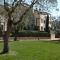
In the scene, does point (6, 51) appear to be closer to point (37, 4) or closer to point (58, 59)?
point (37, 4)

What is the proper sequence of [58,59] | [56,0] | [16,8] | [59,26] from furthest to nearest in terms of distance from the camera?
[59,26], [16,8], [56,0], [58,59]

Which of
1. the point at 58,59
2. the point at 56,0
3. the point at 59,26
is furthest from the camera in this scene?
the point at 59,26

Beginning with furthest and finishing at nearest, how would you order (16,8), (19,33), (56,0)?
1. (19,33)
2. (16,8)
3. (56,0)

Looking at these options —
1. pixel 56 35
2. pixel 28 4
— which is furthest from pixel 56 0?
pixel 56 35

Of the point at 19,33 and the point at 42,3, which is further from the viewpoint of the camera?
the point at 19,33

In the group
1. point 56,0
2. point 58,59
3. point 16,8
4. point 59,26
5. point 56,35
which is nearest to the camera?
point 58,59

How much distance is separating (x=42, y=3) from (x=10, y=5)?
9.84 feet

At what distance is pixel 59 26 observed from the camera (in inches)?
3708

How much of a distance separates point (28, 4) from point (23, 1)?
55 centimetres

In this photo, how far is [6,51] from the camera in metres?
23.6

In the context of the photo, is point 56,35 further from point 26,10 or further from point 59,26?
point 26,10

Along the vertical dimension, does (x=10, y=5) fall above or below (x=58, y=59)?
above

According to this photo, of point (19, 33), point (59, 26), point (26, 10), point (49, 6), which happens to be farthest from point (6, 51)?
point (59, 26)

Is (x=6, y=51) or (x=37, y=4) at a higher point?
(x=37, y=4)
